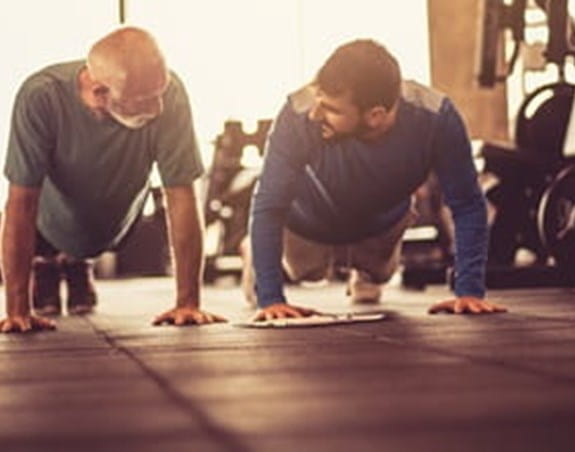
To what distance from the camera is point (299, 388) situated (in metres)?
1.43

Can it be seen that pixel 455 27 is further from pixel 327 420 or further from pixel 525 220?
pixel 327 420

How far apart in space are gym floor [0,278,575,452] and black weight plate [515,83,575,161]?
2.08 meters

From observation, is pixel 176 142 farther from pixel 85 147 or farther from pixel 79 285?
pixel 79 285

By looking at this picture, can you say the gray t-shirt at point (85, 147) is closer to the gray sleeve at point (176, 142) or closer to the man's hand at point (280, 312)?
the gray sleeve at point (176, 142)

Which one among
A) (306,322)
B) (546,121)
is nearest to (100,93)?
(306,322)

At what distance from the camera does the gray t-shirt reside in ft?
9.32

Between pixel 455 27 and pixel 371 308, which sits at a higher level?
pixel 455 27

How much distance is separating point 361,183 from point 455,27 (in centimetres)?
483

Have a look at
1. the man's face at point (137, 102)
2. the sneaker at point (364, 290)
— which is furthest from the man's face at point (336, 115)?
the sneaker at point (364, 290)

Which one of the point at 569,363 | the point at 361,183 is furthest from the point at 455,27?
the point at 569,363

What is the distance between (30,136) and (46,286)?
1.31 m

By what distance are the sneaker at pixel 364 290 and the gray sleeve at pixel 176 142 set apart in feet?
4.30

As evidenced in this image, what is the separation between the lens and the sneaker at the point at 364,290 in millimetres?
4160

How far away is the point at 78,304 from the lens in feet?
13.8
